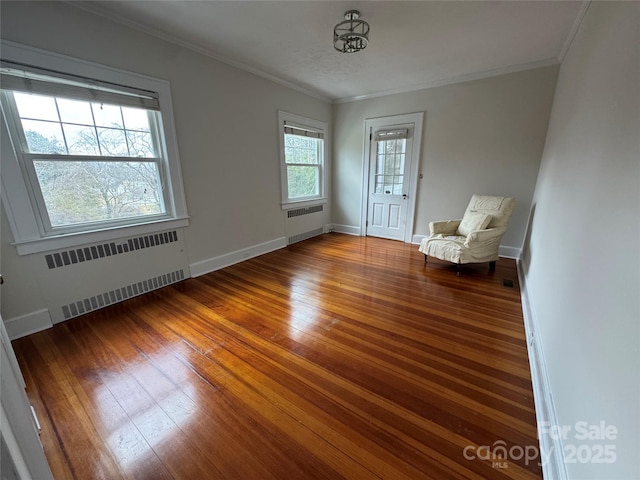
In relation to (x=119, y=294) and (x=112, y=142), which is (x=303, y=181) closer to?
(x=112, y=142)

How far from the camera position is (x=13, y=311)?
1992mm

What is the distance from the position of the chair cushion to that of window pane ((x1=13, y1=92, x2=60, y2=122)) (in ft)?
14.4

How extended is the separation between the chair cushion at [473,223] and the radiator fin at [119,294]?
3697mm

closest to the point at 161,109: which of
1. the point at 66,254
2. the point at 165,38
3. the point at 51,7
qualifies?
the point at 165,38

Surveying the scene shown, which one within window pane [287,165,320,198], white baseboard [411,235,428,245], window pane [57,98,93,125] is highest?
window pane [57,98,93,125]

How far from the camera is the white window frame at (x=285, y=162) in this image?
4016 mm

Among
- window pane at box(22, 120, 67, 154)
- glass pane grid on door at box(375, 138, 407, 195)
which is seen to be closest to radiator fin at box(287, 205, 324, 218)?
glass pane grid on door at box(375, 138, 407, 195)

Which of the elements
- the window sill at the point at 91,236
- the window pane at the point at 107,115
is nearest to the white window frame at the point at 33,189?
the window sill at the point at 91,236

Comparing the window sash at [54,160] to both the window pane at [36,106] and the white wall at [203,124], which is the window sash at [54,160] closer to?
the window pane at [36,106]

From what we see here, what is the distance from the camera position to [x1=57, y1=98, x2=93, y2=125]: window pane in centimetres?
209

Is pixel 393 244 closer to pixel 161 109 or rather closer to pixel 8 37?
pixel 161 109

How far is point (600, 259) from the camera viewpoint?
3.54 feet

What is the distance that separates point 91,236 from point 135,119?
119 centimetres

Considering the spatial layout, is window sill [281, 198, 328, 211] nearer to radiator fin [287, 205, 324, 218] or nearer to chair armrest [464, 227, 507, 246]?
radiator fin [287, 205, 324, 218]
